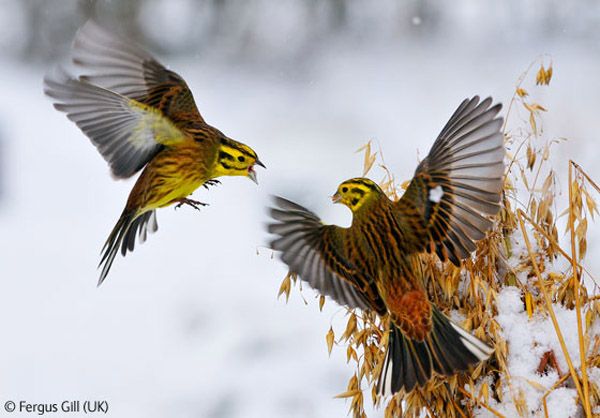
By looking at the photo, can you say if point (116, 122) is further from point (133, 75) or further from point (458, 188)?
point (458, 188)

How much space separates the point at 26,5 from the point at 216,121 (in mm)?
1614

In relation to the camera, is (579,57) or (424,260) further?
(579,57)

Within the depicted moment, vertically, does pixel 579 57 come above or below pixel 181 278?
above

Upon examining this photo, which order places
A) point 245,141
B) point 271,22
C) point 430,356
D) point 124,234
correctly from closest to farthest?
point 430,356
point 124,234
point 245,141
point 271,22

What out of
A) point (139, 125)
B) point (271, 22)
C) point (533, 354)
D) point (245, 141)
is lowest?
point (533, 354)

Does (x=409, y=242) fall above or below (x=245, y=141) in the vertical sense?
below

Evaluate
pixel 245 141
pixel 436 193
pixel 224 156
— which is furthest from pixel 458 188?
pixel 245 141

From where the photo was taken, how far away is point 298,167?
3.52m

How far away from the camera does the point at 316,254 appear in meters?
1.60

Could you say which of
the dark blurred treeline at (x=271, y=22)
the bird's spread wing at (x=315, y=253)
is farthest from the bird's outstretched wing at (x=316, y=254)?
the dark blurred treeline at (x=271, y=22)

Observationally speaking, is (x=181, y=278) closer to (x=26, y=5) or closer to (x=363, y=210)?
(x=363, y=210)

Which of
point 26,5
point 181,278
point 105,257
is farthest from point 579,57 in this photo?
point 105,257

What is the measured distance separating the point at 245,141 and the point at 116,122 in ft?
6.23

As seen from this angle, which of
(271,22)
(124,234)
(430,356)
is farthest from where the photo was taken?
(271,22)
